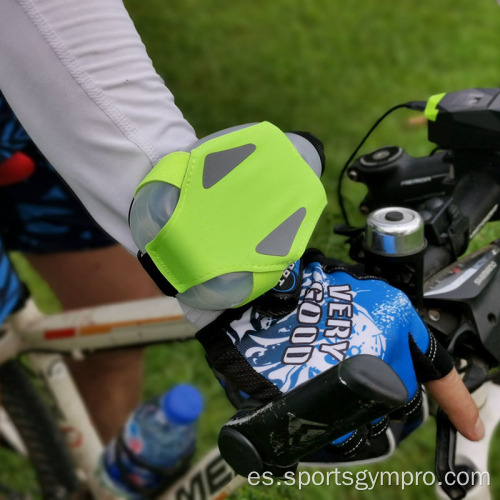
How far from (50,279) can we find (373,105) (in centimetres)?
177

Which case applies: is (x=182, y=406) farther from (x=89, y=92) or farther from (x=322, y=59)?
(x=322, y=59)

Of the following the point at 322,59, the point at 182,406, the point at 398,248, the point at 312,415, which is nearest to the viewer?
the point at 312,415

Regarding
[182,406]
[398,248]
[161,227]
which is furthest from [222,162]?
[182,406]

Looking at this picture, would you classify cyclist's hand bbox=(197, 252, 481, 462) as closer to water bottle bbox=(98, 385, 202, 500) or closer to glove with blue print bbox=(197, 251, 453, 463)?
glove with blue print bbox=(197, 251, 453, 463)

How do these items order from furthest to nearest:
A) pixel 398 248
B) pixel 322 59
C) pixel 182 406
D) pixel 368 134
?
pixel 322 59 → pixel 182 406 → pixel 368 134 → pixel 398 248

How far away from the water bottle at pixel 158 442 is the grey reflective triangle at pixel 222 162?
681 mm

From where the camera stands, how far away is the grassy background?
264cm

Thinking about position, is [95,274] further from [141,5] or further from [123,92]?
[141,5]

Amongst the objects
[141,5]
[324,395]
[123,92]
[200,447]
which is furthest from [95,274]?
[141,5]

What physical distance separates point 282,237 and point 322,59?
8.42ft

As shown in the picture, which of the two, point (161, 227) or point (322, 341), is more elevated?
point (161, 227)

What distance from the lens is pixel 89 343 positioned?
Result: 1159 millimetres

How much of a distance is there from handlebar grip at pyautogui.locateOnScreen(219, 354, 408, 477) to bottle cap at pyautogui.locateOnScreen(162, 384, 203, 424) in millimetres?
612

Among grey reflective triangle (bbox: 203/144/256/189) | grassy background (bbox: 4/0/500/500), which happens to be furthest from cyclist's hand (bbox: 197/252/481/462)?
grassy background (bbox: 4/0/500/500)
